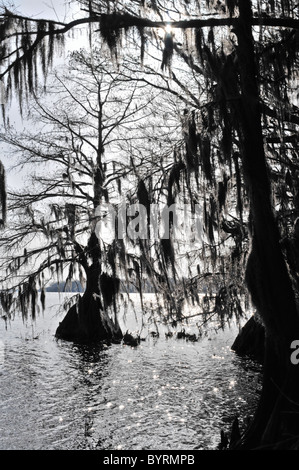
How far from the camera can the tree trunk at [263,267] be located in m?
4.43

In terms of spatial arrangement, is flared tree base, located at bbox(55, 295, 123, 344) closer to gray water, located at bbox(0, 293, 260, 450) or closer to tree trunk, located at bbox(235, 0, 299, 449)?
gray water, located at bbox(0, 293, 260, 450)

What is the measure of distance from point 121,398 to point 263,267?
7.08 meters

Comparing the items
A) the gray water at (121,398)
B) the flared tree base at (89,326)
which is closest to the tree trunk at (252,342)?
the gray water at (121,398)

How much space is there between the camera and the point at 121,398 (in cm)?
1029

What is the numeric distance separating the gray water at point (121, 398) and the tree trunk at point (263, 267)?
2.83 metres

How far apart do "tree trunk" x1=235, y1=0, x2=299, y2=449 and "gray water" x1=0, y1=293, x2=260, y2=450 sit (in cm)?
283

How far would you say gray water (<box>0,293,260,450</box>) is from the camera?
7277 millimetres

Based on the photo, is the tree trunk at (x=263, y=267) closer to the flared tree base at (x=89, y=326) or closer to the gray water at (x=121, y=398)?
the gray water at (x=121, y=398)

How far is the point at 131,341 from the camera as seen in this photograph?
18141 millimetres

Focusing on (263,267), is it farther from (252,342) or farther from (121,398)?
(252,342)

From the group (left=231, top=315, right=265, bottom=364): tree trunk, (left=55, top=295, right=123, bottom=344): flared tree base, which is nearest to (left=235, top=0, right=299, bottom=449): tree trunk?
(left=231, top=315, right=265, bottom=364): tree trunk

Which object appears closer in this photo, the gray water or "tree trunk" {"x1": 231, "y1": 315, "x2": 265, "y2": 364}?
the gray water

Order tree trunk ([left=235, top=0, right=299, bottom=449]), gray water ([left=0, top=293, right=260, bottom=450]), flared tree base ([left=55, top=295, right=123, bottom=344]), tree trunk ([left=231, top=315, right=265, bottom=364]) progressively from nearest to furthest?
tree trunk ([left=235, top=0, right=299, bottom=449])
gray water ([left=0, top=293, right=260, bottom=450])
tree trunk ([left=231, top=315, right=265, bottom=364])
flared tree base ([left=55, top=295, right=123, bottom=344])

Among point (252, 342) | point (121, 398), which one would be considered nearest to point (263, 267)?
point (121, 398)
